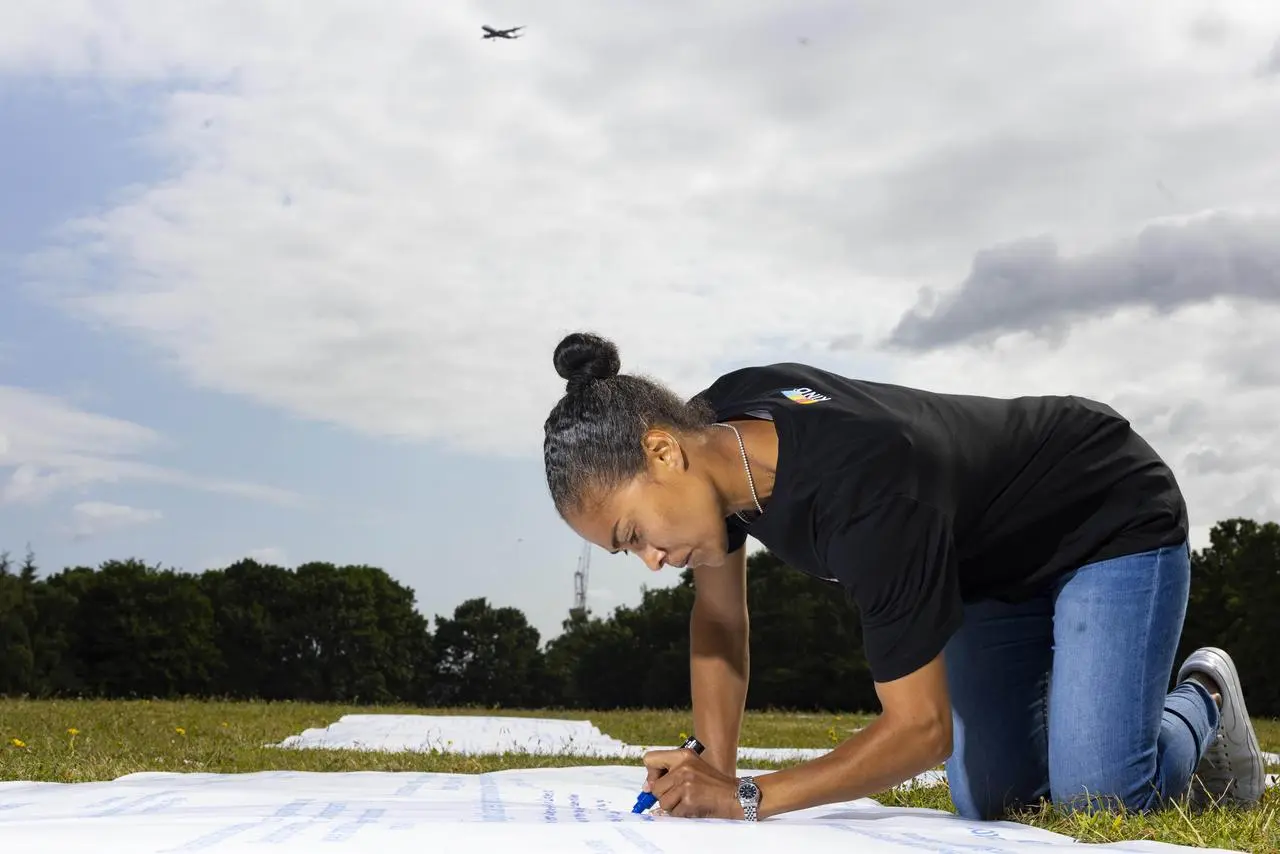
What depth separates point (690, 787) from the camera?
304cm

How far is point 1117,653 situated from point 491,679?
127 ft

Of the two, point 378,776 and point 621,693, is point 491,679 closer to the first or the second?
point 621,693

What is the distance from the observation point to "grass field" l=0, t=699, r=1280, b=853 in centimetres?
312

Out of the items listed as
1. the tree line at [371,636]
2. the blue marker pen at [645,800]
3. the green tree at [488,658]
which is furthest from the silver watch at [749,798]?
the green tree at [488,658]

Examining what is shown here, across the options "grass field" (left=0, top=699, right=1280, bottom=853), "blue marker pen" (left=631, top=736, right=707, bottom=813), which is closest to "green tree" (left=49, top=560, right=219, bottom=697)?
"grass field" (left=0, top=699, right=1280, bottom=853)

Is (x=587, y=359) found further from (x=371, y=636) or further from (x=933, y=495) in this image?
(x=371, y=636)

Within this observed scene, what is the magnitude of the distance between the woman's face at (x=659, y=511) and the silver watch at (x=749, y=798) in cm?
62

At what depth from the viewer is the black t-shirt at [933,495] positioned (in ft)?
9.36

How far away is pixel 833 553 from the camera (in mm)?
2945

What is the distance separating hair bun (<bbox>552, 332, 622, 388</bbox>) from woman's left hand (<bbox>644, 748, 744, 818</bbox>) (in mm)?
1014

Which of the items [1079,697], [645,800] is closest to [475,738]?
[645,800]

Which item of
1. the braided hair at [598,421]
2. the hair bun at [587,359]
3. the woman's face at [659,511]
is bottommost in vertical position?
the woman's face at [659,511]

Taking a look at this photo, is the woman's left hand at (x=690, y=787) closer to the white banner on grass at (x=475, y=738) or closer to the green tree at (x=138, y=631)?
the white banner on grass at (x=475, y=738)

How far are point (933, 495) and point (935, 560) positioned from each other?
0.20 meters
